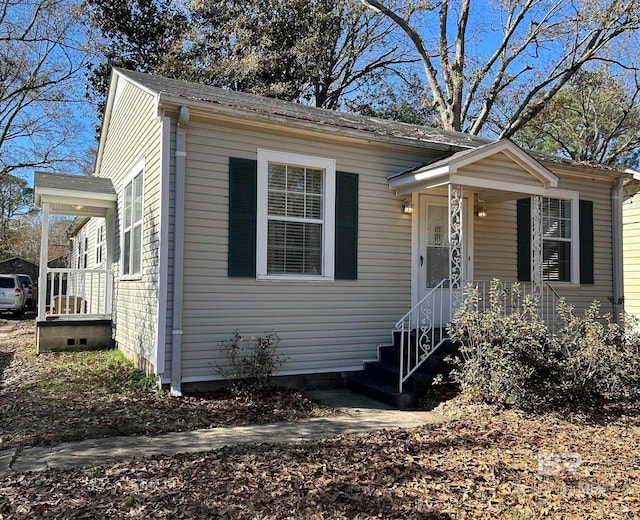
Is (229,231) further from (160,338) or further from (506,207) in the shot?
(506,207)

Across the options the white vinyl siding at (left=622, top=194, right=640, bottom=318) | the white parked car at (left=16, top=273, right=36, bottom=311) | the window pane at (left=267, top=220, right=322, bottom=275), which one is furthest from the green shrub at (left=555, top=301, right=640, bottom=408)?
the white parked car at (left=16, top=273, right=36, bottom=311)

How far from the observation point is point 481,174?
23.5ft

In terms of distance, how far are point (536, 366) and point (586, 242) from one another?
14.7ft

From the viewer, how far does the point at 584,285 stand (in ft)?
30.7

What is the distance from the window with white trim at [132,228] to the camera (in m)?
7.86

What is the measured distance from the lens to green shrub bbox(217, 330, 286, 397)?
20.7 ft

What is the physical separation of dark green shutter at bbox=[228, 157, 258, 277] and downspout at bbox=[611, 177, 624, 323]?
7.19 m

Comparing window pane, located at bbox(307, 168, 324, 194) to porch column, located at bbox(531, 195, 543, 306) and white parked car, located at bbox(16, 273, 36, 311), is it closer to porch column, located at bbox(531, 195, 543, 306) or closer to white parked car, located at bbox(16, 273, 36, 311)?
porch column, located at bbox(531, 195, 543, 306)

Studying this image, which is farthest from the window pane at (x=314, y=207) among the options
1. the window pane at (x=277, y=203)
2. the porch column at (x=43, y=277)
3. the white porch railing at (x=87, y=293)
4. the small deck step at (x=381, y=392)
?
the porch column at (x=43, y=277)

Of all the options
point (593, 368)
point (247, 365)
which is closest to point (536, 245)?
point (593, 368)

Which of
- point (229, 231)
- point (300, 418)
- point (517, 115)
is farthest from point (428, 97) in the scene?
point (300, 418)

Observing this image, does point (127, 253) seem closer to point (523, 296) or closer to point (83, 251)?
point (523, 296)

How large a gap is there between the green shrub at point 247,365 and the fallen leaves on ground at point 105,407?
0.19 m

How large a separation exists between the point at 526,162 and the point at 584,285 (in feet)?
10.8
